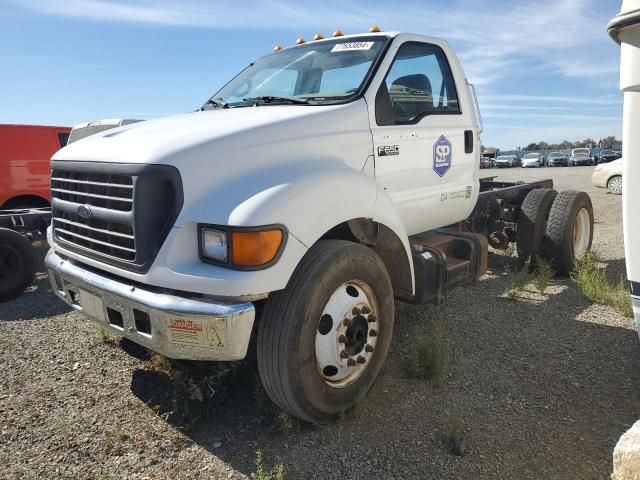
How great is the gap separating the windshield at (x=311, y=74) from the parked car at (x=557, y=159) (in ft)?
167

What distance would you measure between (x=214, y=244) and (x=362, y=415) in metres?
1.41

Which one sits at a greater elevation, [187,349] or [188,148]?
[188,148]

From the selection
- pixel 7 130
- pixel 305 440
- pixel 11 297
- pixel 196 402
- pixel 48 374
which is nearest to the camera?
pixel 305 440

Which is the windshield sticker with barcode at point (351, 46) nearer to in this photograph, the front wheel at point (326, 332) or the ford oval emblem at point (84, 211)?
the front wheel at point (326, 332)

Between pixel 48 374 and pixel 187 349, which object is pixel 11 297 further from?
pixel 187 349

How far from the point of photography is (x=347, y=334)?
297 centimetres

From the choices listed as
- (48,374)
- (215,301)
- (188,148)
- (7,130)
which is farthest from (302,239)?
(7,130)

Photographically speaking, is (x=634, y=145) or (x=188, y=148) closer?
(x=634, y=145)

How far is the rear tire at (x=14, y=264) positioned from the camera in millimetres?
5867

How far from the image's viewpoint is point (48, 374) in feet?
12.6

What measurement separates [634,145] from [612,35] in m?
0.52

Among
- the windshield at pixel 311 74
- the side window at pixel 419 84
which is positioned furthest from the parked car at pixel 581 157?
the windshield at pixel 311 74

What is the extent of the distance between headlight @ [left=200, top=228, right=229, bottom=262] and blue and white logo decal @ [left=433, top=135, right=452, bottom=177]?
218 cm

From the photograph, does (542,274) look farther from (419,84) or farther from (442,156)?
(419,84)
